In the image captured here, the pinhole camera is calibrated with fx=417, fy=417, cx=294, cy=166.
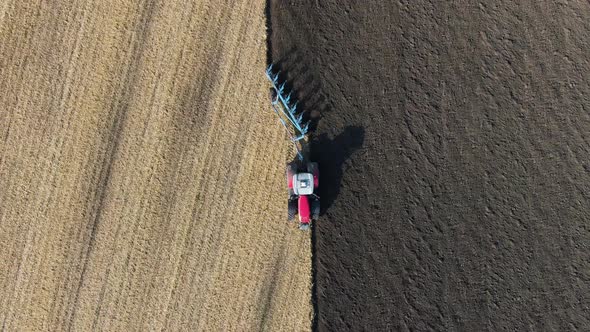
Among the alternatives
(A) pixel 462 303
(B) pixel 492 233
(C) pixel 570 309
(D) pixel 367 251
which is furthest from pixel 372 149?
(C) pixel 570 309

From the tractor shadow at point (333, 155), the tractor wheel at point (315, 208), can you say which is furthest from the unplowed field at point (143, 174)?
the tractor shadow at point (333, 155)

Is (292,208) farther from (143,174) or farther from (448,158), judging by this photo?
(448,158)

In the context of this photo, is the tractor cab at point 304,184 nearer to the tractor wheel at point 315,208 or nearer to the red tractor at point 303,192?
the red tractor at point 303,192

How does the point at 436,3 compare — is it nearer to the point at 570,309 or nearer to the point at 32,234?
the point at 570,309

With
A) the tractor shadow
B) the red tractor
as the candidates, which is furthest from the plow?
the tractor shadow

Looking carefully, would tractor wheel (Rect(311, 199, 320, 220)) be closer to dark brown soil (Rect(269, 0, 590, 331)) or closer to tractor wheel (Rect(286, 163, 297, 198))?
dark brown soil (Rect(269, 0, 590, 331))

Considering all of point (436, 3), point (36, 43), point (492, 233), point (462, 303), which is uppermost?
point (436, 3)
